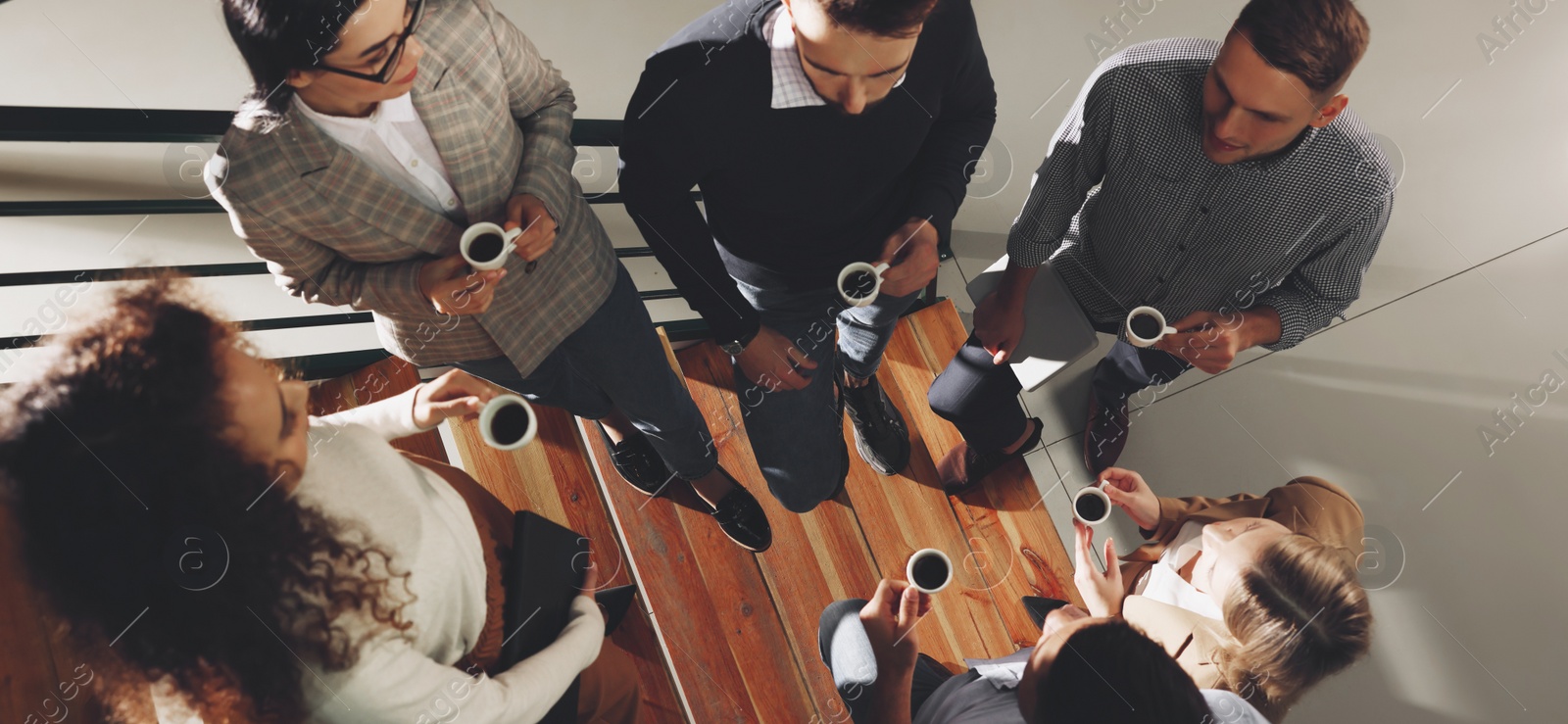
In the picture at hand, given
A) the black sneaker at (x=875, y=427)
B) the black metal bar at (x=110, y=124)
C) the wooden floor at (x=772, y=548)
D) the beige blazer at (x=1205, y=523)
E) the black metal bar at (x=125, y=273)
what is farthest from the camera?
the black sneaker at (x=875, y=427)

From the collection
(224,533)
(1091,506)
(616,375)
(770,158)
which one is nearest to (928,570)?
(1091,506)

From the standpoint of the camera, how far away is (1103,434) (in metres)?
2.57

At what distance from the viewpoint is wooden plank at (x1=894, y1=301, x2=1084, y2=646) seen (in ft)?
Result: 7.79

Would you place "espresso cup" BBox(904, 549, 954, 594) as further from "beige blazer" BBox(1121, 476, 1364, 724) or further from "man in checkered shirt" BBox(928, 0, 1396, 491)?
"man in checkered shirt" BBox(928, 0, 1396, 491)

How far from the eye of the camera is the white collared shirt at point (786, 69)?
1.29 metres

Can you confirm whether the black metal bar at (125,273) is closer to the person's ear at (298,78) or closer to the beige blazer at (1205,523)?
the person's ear at (298,78)

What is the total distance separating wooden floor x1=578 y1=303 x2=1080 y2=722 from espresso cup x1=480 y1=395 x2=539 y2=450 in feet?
2.84

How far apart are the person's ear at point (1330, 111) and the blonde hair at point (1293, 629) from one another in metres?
0.85

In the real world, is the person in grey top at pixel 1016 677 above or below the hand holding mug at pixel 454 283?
below

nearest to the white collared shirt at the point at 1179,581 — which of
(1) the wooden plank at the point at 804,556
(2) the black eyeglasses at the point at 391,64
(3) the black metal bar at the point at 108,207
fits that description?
(1) the wooden plank at the point at 804,556

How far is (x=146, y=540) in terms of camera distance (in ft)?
2.48

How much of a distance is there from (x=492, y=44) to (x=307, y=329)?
813 millimetres

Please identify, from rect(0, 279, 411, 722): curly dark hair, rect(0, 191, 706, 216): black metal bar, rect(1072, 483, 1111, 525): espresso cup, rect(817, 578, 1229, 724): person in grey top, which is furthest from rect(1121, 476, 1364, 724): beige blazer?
rect(0, 191, 706, 216): black metal bar

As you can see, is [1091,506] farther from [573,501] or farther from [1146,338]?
[573,501]
